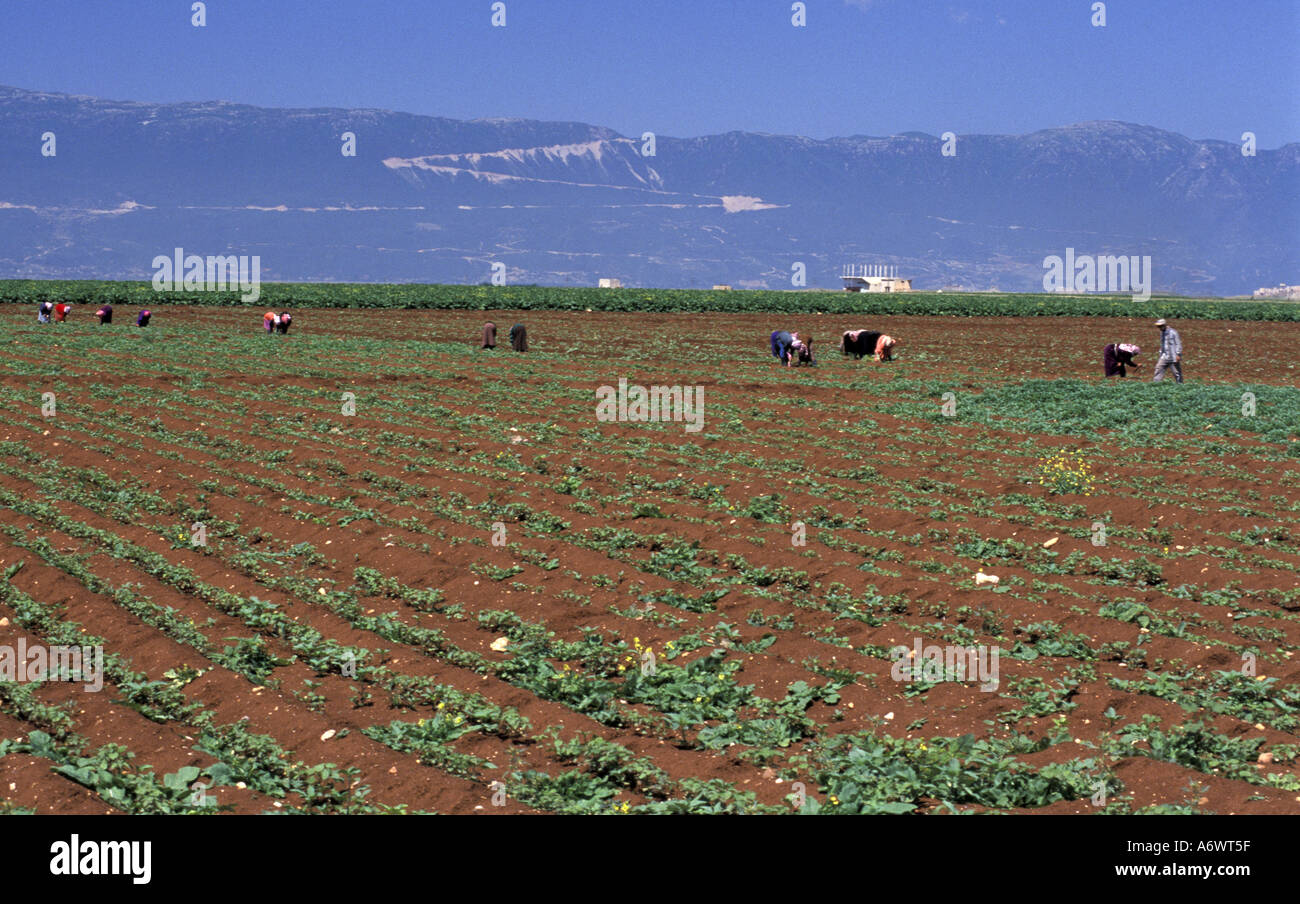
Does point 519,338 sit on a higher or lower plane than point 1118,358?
higher

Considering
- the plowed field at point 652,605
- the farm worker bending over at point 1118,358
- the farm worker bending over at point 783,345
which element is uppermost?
the farm worker bending over at point 783,345

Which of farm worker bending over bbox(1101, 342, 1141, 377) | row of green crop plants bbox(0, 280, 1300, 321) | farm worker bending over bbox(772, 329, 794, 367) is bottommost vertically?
farm worker bending over bbox(1101, 342, 1141, 377)

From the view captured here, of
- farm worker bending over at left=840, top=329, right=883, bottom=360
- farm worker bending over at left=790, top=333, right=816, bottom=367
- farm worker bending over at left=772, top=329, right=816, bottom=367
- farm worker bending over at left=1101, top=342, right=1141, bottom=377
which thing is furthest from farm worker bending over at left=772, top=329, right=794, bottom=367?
farm worker bending over at left=1101, top=342, right=1141, bottom=377

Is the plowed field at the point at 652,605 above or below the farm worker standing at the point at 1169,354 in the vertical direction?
below

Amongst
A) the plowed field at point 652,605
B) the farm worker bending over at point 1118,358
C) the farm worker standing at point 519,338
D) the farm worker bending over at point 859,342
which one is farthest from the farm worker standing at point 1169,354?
the farm worker standing at point 519,338

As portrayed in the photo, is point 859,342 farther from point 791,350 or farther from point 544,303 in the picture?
point 544,303

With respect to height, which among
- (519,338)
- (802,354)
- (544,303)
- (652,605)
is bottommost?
(652,605)

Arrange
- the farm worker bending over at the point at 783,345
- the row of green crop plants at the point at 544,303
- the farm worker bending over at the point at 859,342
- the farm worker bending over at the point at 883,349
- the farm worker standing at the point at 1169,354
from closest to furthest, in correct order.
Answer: the farm worker standing at the point at 1169,354 < the farm worker bending over at the point at 783,345 < the farm worker bending over at the point at 883,349 < the farm worker bending over at the point at 859,342 < the row of green crop plants at the point at 544,303

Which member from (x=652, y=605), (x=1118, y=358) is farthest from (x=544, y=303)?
(x=652, y=605)

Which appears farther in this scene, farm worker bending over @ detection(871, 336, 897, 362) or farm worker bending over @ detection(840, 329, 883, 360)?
farm worker bending over @ detection(840, 329, 883, 360)

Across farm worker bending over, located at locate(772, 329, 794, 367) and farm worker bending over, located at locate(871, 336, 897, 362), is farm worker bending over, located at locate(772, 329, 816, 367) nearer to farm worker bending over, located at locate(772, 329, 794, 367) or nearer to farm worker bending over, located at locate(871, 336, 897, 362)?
farm worker bending over, located at locate(772, 329, 794, 367)

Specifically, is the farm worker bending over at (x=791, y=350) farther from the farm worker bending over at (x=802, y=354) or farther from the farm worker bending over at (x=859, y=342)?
the farm worker bending over at (x=859, y=342)

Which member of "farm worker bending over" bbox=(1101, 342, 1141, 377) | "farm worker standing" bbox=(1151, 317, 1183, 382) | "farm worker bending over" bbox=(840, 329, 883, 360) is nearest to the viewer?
"farm worker standing" bbox=(1151, 317, 1183, 382)

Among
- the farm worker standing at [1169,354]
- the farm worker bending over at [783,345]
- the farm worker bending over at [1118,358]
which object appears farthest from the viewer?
the farm worker bending over at [783,345]
